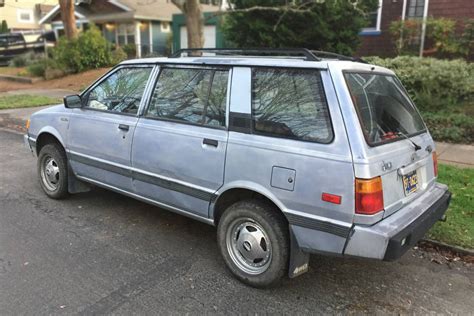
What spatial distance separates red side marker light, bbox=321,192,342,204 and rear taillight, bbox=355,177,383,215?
114mm

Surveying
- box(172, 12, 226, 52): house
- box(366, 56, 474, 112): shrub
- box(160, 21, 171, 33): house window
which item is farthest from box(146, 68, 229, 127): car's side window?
box(160, 21, 171, 33): house window

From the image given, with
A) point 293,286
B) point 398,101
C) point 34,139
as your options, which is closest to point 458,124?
point 398,101

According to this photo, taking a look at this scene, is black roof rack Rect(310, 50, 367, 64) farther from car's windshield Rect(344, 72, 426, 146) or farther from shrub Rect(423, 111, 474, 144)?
shrub Rect(423, 111, 474, 144)

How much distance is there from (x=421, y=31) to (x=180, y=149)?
1266 centimetres

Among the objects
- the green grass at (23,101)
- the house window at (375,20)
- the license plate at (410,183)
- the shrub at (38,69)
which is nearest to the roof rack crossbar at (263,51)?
the license plate at (410,183)

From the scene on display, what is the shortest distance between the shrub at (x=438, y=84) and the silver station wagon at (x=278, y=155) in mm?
5905

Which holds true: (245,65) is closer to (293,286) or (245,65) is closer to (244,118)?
(244,118)

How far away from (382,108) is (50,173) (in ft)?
12.5

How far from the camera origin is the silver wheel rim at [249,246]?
3.29 meters

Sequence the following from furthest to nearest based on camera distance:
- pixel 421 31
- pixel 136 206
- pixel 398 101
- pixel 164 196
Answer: pixel 421 31 → pixel 136 206 → pixel 164 196 → pixel 398 101

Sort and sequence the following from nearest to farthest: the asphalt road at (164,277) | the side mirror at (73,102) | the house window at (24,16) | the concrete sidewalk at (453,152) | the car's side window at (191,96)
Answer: the asphalt road at (164,277)
the car's side window at (191,96)
the side mirror at (73,102)
the concrete sidewalk at (453,152)
the house window at (24,16)

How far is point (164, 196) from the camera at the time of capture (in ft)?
12.8

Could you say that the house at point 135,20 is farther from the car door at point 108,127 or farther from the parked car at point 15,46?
the car door at point 108,127

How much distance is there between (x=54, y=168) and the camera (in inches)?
198
